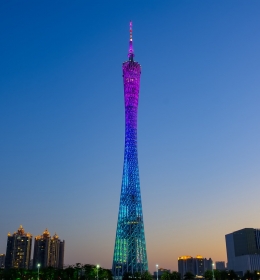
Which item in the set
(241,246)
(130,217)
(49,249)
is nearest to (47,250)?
(49,249)

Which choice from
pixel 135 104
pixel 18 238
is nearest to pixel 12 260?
pixel 18 238

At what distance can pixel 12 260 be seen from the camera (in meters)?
162

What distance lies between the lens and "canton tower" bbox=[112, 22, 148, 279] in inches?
2975

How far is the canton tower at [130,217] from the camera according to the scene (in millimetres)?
75562

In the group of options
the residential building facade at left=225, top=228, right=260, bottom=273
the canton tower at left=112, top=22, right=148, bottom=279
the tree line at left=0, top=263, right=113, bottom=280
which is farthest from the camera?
the residential building facade at left=225, top=228, right=260, bottom=273

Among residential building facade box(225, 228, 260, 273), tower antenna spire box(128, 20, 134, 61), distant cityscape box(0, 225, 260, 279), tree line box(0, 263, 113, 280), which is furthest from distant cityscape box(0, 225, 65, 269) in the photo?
tower antenna spire box(128, 20, 134, 61)

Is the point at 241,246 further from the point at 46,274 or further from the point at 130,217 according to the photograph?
the point at 46,274

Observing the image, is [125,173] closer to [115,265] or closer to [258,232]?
[115,265]

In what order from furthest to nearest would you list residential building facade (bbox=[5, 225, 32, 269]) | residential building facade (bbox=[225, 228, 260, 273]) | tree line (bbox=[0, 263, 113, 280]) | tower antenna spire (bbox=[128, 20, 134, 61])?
residential building facade (bbox=[5, 225, 32, 269])
residential building facade (bbox=[225, 228, 260, 273])
tower antenna spire (bbox=[128, 20, 134, 61])
tree line (bbox=[0, 263, 113, 280])

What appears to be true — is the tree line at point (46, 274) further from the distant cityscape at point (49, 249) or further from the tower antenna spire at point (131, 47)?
the distant cityscape at point (49, 249)

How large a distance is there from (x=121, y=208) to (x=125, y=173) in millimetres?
6986

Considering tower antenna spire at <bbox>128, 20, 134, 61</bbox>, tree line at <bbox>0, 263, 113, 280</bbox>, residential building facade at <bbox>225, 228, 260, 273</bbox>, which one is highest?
tower antenna spire at <bbox>128, 20, 134, 61</bbox>

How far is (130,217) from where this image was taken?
7562cm

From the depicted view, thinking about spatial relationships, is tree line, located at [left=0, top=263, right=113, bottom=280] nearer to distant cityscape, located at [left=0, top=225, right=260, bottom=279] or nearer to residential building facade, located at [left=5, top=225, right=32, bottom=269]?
distant cityscape, located at [left=0, top=225, right=260, bottom=279]
